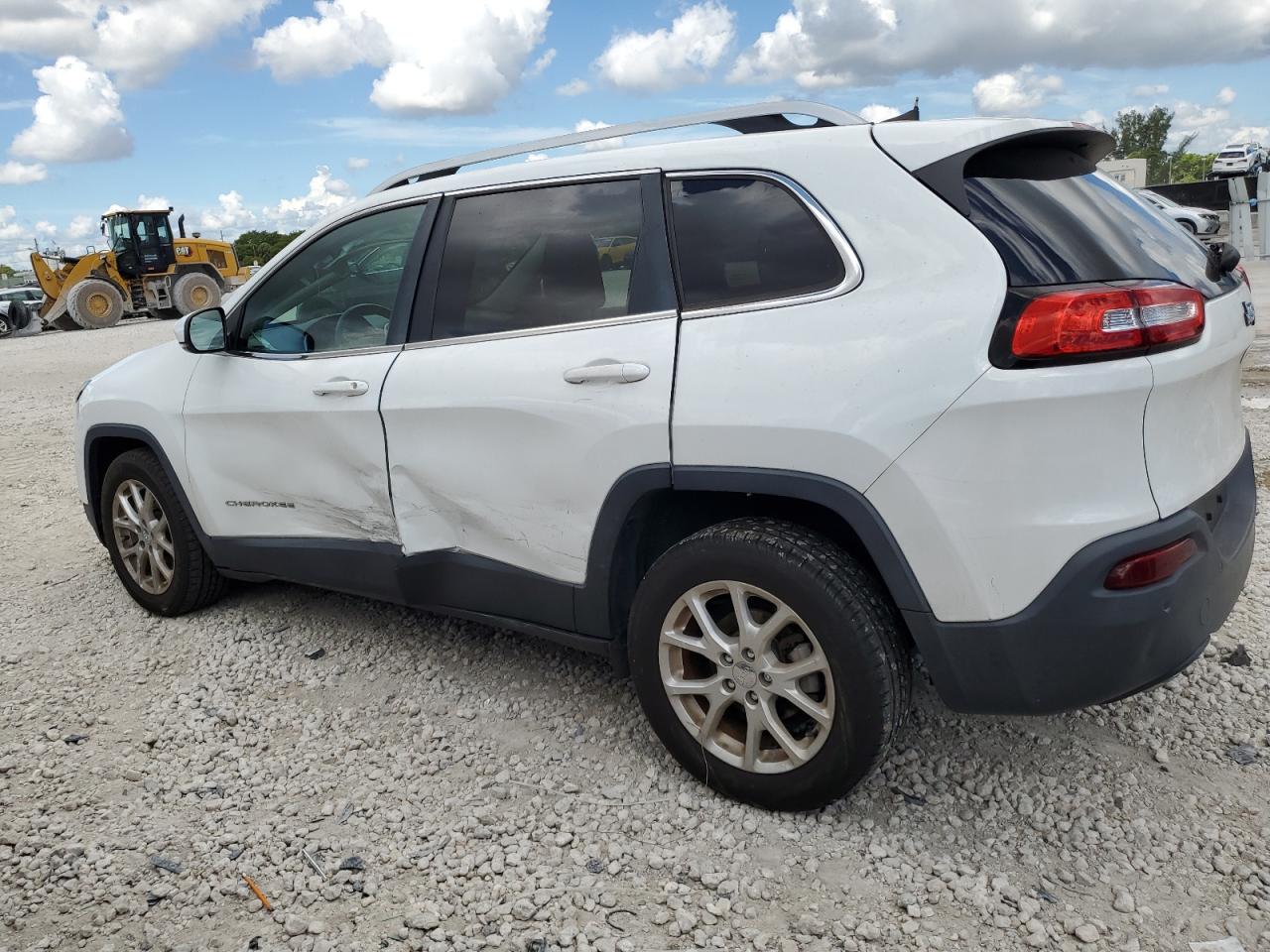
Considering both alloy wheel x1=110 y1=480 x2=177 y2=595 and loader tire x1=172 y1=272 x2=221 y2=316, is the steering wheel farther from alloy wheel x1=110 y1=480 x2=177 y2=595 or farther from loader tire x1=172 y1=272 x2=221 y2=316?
loader tire x1=172 y1=272 x2=221 y2=316

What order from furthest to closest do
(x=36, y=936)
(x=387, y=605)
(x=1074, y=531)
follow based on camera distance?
1. (x=387, y=605)
2. (x=36, y=936)
3. (x=1074, y=531)

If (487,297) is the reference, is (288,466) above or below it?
below

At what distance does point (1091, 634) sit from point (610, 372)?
137 cm

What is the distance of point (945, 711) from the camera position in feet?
11.1

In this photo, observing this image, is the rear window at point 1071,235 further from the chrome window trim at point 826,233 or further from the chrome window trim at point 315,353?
the chrome window trim at point 315,353

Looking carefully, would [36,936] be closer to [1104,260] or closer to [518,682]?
[518,682]

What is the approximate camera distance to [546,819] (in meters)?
2.96

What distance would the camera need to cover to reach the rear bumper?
235 centimetres

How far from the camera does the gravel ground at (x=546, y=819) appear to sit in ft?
8.21

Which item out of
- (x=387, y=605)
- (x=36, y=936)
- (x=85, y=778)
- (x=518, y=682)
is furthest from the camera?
(x=387, y=605)

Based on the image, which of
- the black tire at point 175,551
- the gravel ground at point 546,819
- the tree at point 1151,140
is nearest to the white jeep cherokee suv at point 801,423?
the gravel ground at point 546,819

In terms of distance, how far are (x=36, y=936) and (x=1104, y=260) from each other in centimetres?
305

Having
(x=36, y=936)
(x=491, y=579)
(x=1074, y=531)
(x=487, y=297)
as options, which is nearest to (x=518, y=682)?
(x=491, y=579)

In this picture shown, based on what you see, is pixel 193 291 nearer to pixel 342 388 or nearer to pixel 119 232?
pixel 119 232
